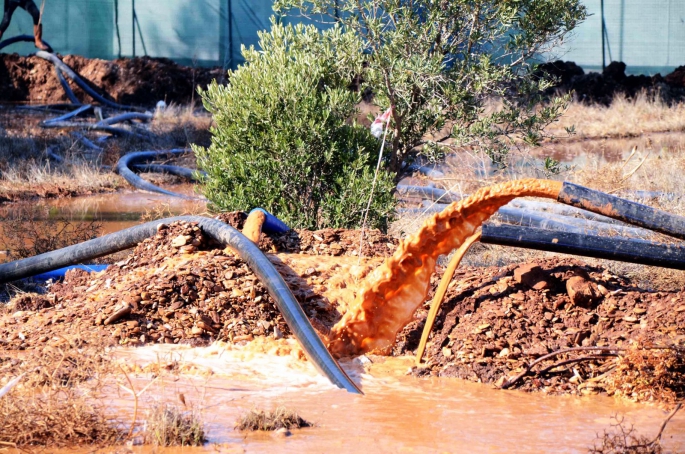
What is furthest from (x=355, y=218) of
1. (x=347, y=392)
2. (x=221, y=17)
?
(x=221, y=17)

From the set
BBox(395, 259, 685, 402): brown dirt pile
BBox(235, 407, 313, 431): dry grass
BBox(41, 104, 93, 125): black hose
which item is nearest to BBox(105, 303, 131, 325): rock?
BBox(235, 407, 313, 431): dry grass

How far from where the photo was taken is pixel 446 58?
6879mm

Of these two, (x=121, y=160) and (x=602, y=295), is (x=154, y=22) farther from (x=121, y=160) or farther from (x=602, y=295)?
(x=602, y=295)

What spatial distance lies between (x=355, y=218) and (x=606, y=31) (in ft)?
70.6

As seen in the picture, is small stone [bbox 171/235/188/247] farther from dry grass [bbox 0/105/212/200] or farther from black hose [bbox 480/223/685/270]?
dry grass [bbox 0/105/212/200]

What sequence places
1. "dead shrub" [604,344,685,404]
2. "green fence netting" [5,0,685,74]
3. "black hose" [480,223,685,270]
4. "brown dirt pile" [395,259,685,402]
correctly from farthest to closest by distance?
"green fence netting" [5,0,685,74]
"black hose" [480,223,685,270]
"brown dirt pile" [395,259,685,402]
"dead shrub" [604,344,685,404]

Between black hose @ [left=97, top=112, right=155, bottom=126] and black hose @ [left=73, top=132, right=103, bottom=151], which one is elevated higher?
black hose @ [left=97, top=112, right=155, bottom=126]

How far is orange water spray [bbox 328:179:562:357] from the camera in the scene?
4.96 meters

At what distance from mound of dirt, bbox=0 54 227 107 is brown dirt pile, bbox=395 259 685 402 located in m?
16.2

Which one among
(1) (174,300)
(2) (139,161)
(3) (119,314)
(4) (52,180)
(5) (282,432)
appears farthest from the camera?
(2) (139,161)

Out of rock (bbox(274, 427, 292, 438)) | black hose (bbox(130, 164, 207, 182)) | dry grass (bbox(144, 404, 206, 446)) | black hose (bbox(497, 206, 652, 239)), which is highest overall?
black hose (bbox(130, 164, 207, 182))

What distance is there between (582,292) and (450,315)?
85 centimetres

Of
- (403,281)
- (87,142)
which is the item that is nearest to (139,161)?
(87,142)

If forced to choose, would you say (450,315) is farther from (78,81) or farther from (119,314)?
(78,81)
